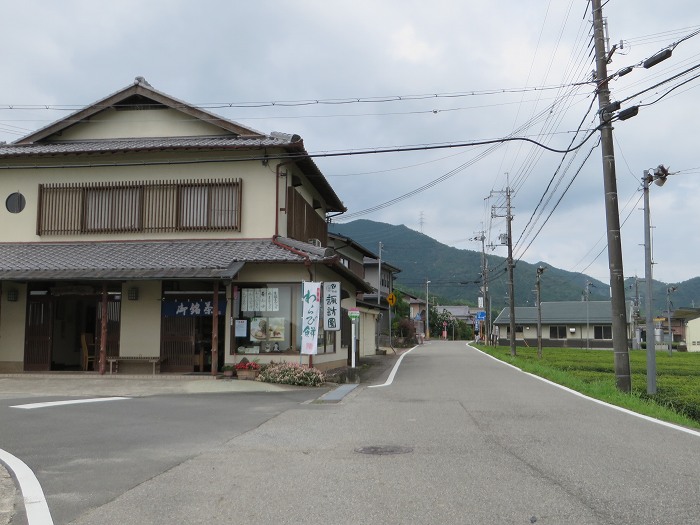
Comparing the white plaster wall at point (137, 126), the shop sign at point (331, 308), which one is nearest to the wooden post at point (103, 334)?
the white plaster wall at point (137, 126)

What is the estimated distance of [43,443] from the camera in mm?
7977

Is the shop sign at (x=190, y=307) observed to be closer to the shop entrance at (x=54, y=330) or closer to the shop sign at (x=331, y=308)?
the shop entrance at (x=54, y=330)

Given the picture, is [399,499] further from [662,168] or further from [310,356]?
[662,168]

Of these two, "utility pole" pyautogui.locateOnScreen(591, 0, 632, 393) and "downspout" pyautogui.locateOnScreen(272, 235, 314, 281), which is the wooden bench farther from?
"utility pole" pyautogui.locateOnScreen(591, 0, 632, 393)

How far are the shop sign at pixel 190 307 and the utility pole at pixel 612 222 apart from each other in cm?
1019

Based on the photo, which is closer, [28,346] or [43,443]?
[43,443]

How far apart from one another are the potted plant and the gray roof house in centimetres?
5323

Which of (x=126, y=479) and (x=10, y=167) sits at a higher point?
(x=10, y=167)

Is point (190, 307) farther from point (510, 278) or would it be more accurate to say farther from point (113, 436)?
point (510, 278)

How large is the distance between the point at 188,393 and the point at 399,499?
9820 millimetres

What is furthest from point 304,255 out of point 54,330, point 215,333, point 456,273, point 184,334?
point 456,273

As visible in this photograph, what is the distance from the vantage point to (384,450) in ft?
24.2

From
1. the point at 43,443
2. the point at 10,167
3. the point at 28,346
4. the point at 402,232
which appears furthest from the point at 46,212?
the point at 402,232

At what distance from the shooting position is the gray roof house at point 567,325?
67.3 metres
